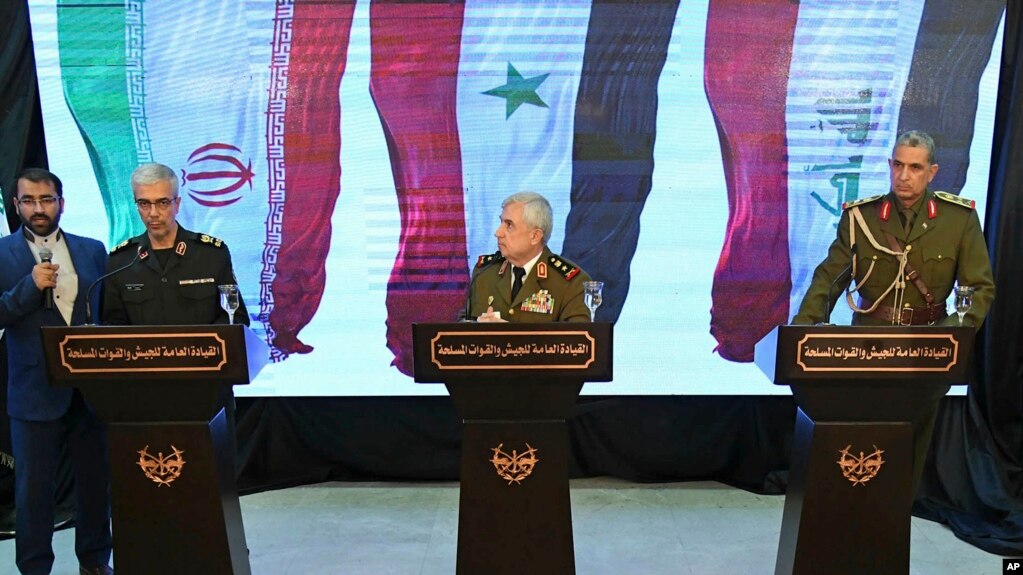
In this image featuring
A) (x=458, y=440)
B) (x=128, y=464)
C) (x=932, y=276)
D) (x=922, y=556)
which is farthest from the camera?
(x=458, y=440)

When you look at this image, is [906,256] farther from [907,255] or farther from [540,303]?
[540,303]

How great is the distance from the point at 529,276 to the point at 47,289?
159 centimetres

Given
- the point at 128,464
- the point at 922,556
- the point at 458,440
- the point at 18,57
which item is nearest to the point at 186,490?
the point at 128,464

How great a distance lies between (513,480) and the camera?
7.12 feet

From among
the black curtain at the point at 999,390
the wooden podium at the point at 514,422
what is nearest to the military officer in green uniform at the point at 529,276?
the wooden podium at the point at 514,422

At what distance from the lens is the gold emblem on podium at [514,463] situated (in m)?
2.15

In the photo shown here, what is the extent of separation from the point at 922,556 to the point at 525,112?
8.40 feet

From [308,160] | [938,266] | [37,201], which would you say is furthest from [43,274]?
[938,266]

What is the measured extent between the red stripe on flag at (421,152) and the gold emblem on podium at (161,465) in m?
1.52

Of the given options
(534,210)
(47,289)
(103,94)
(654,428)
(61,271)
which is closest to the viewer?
(534,210)

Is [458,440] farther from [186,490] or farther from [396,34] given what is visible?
[396,34]

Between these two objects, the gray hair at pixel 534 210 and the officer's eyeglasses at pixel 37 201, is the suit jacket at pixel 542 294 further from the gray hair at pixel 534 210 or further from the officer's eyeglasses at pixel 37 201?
the officer's eyeglasses at pixel 37 201

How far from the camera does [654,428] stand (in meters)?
3.71

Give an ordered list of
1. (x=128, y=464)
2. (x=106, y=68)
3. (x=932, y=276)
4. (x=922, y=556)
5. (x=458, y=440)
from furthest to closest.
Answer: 1. (x=458, y=440)
2. (x=106, y=68)
3. (x=922, y=556)
4. (x=932, y=276)
5. (x=128, y=464)
